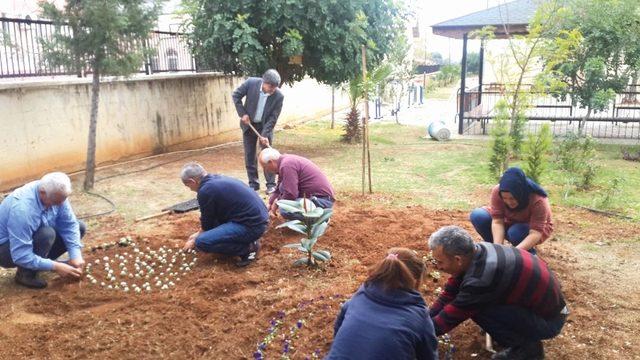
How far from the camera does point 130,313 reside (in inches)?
151

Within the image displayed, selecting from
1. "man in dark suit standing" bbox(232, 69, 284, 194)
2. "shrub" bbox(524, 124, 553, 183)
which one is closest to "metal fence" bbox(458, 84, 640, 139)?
"shrub" bbox(524, 124, 553, 183)

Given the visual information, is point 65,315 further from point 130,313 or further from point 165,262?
point 165,262

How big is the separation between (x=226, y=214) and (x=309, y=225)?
72 cm

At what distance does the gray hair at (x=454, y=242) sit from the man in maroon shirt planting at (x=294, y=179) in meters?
2.43

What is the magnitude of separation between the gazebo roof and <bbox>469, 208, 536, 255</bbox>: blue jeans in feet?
28.9

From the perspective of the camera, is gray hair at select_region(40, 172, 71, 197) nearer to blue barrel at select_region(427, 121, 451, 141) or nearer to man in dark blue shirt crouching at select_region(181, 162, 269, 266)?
man in dark blue shirt crouching at select_region(181, 162, 269, 266)

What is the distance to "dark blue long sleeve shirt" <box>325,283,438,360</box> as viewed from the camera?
93.5 inches

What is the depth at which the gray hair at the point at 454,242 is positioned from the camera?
2.78m

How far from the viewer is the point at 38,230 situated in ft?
13.6

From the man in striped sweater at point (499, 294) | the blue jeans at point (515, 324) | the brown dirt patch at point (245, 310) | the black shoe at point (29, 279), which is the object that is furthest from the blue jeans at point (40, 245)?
the blue jeans at point (515, 324)

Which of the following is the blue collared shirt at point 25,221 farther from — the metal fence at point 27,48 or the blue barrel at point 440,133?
the blue barrel at point 440,133

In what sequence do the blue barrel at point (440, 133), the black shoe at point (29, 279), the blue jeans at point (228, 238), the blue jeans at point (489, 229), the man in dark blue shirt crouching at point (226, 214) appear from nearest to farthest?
1. the blue jeans at point (489, 229)
2. the black shoe at point (29, 279)
3. the man in dark blue shirt crouching at point (226, 214)
4. the blue jeans at point (228, 238)
5. the blue barrel at point (440, 133)

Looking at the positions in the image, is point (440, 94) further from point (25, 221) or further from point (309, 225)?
point (25, 221)

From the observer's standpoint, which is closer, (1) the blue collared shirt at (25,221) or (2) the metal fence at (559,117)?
(1) the blue collared shirt at (25,221)
